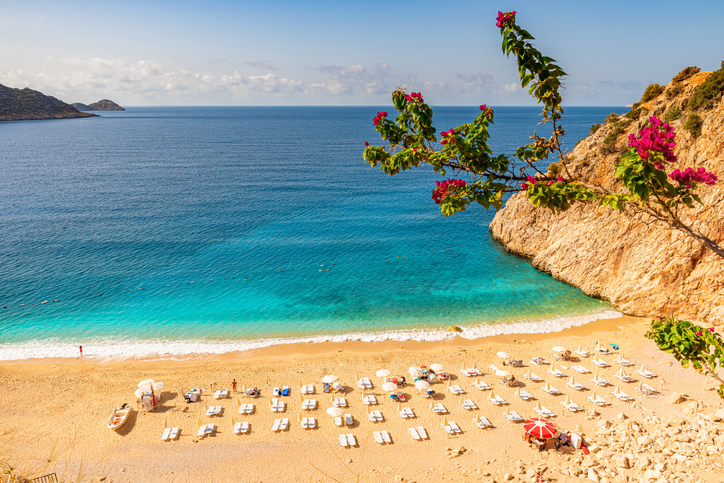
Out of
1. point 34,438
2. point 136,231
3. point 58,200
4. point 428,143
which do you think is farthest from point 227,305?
point 58,200

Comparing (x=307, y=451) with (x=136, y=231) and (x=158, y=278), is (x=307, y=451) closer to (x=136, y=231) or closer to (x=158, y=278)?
(x=158, y=278)

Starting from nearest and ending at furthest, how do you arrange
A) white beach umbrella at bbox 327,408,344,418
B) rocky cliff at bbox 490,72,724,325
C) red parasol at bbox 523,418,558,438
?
red parasol at bbox 523,418,558,438 < white beach umbrella at bbox 327,408,344,418 < rocky cliff at bbox 490,72,724,325

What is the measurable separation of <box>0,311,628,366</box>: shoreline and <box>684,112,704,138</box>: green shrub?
17.8 m

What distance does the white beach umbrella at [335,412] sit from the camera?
2453 cm

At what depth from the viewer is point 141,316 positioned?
38375 millimetres

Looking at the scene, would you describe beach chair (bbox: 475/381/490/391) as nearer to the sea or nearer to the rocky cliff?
the sea

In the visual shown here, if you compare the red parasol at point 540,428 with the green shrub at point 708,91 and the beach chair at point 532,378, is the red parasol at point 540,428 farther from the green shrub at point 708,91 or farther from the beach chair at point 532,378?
the green shrub at point 708,91

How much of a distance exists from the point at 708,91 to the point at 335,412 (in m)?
43.1

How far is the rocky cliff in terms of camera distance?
31578 mm

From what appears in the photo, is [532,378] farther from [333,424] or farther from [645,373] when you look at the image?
[333,424]

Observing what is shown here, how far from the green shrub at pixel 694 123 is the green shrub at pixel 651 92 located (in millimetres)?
13566

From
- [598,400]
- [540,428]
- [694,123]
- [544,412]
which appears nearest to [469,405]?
[544,412]

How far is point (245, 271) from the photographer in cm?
4775

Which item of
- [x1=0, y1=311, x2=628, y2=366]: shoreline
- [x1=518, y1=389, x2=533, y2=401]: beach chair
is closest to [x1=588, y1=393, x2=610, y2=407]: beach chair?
[x1=518, y1=389, x2=533, y2=401]: beach chair
